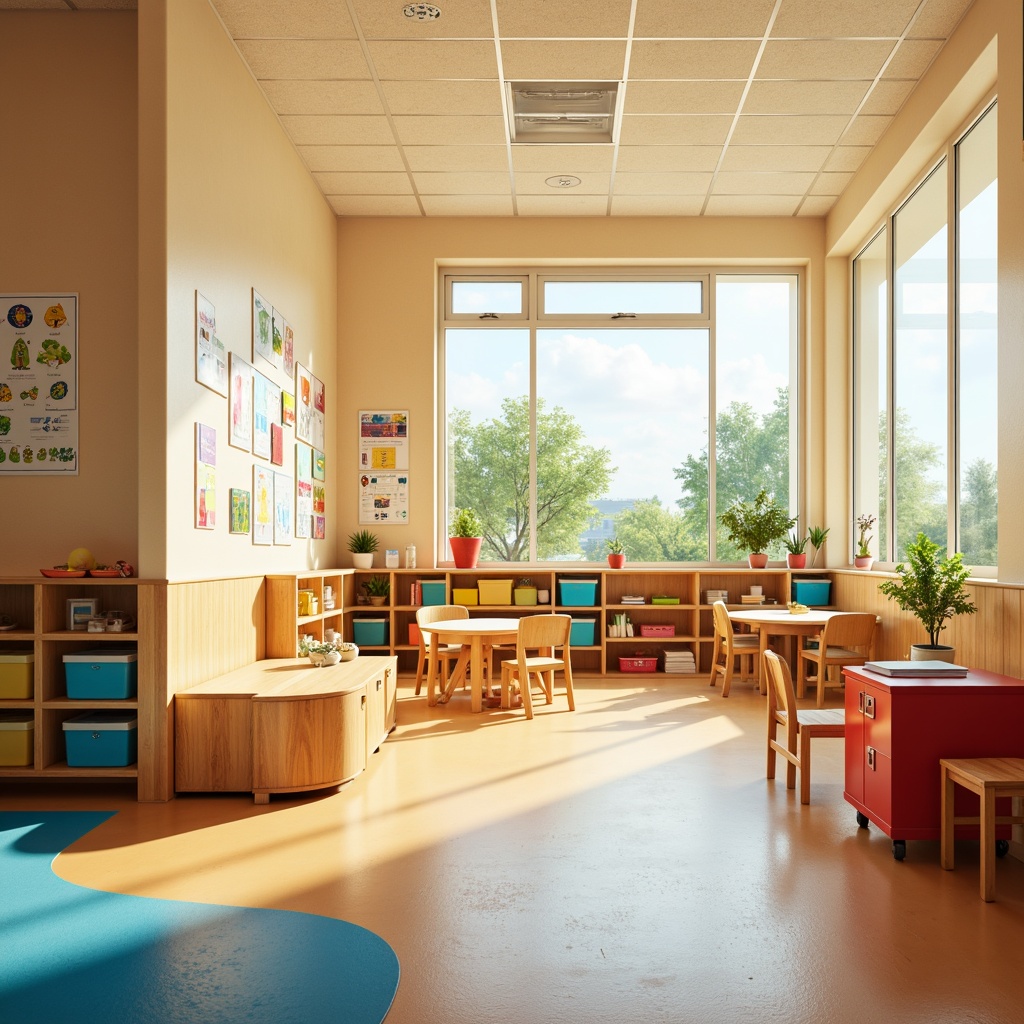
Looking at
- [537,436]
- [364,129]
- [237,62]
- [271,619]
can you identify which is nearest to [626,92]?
[364,129]

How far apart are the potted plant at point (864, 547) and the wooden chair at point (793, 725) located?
3.46 meters

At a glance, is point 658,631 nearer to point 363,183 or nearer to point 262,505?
point 262,505

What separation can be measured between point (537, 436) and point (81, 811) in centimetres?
605

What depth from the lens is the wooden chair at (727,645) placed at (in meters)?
7.80

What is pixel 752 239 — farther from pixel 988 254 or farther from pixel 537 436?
pixel 988 254

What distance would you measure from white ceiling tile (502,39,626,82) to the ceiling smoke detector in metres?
0.53

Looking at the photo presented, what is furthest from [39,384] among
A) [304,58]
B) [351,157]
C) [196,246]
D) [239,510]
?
[351,157]

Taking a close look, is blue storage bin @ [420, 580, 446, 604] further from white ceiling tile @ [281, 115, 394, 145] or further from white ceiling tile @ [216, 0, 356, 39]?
white ceiling tile @ [216, 0, 356, 39]

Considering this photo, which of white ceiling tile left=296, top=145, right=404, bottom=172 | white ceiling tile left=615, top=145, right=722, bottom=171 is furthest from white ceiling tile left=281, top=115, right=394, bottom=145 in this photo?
white ceiling tile left=615, top=145, right=722, bottom=171

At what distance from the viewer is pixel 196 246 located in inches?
203

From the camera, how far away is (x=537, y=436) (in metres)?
9.57

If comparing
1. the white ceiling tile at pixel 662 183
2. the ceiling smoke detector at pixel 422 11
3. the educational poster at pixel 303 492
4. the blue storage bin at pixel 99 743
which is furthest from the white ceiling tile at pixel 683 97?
the blue storage bin at pixel 99 743

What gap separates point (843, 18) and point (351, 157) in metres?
3.98

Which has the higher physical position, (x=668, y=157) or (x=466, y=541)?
(x=668, y=157)
